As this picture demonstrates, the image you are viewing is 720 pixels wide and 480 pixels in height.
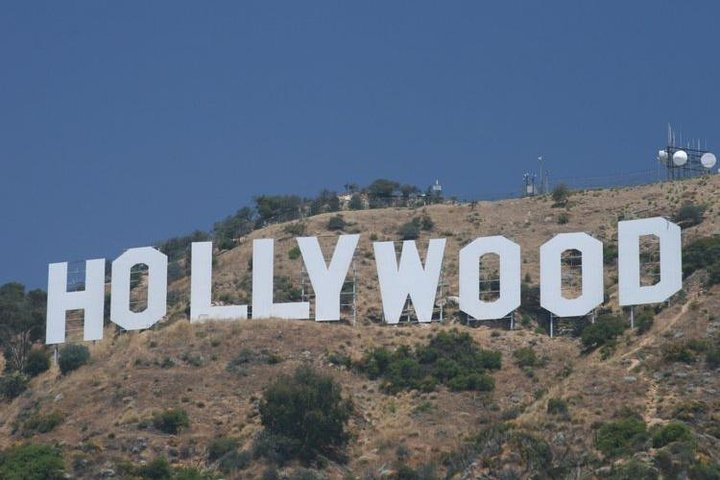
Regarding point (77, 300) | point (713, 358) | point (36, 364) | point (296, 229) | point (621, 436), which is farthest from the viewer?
point (296, 229)

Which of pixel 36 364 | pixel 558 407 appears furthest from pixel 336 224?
pixel 558 407

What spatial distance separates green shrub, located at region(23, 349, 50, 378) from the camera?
7931cm

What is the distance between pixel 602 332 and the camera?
71812 mm

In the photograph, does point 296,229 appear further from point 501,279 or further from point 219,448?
point 219,448

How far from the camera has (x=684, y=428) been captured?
6178 centimetres

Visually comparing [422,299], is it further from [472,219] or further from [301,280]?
[472,219]

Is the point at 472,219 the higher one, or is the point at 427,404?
the point at 472,219

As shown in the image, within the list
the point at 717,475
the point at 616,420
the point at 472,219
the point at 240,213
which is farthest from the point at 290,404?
the point at 240,213

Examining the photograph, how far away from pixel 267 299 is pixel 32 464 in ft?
46.4

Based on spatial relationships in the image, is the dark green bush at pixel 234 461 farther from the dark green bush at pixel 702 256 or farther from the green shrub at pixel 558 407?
the dark green bush at pixel 702 256

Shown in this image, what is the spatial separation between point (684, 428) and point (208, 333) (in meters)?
21.6

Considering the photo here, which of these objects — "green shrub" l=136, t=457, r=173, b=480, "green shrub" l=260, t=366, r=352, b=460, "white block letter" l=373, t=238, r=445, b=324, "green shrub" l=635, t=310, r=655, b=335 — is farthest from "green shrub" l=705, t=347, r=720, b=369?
"green shrub" l=136, t=457, r=173, b=480

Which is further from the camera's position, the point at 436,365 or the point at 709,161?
the point at 709,161

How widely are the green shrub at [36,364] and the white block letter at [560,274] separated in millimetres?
20673
